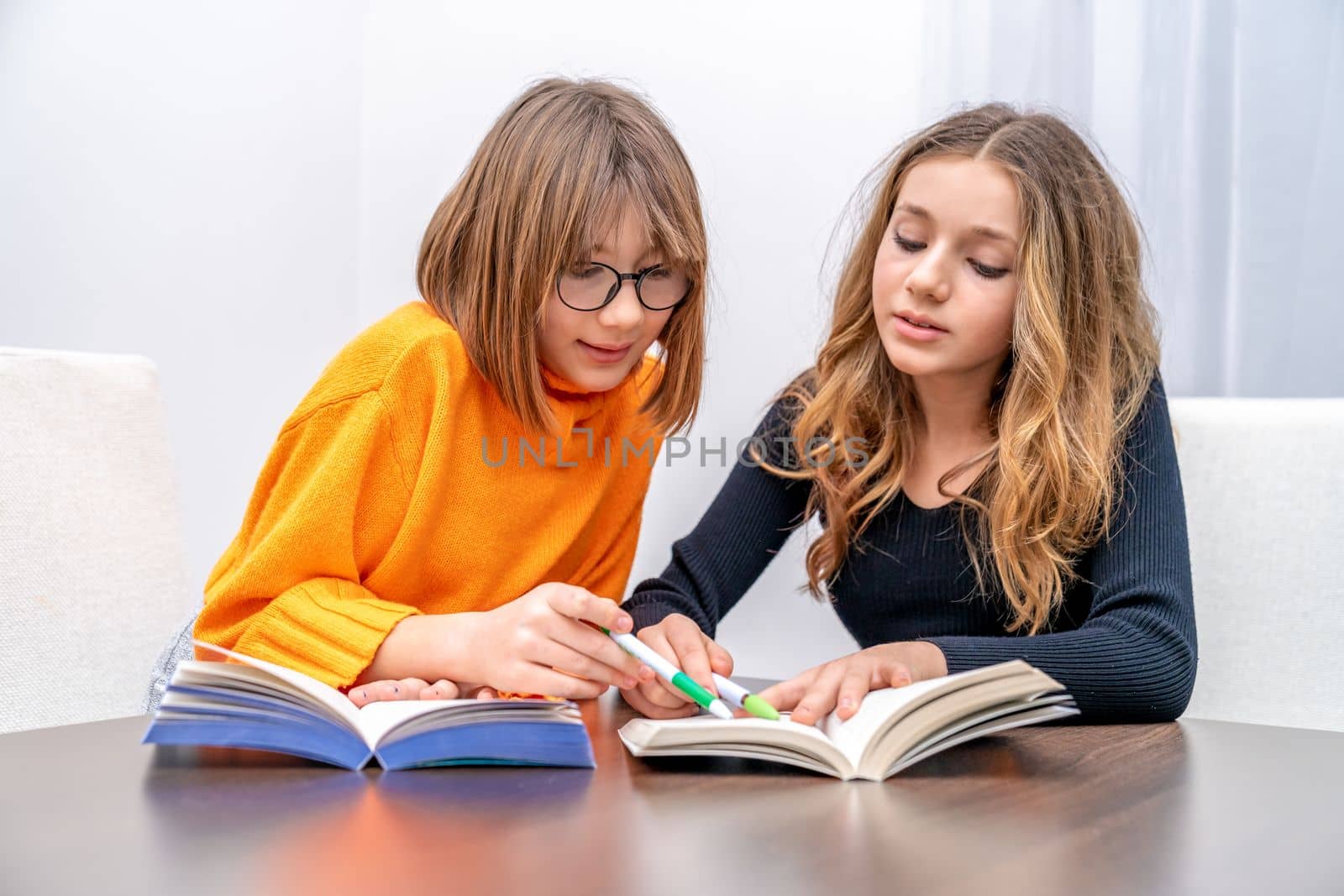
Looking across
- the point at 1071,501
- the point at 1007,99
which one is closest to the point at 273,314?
the point at 1007,99

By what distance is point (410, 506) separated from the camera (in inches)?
44.7

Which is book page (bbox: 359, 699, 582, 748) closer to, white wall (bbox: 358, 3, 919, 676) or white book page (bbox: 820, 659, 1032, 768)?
white book page (bbox: 820, 659, 1032, 768)

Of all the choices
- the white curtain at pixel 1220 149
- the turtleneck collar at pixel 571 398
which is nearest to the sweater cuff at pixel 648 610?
the turtleneck collar at pixel 571 398

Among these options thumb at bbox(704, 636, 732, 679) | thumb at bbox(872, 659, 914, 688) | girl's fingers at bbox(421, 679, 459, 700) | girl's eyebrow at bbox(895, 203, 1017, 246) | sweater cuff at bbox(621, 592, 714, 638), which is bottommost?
sweater cuff at bbox(621, 592, 714, 638)

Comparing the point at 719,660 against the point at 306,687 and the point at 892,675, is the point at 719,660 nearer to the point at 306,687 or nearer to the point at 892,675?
the point at 892,675

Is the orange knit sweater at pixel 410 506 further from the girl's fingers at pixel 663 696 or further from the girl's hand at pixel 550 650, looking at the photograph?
the girl's fingers at pixel 663 696

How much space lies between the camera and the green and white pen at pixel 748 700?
0.75 m

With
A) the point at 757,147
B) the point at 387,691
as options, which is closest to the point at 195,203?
the point at 757,147

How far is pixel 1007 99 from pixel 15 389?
4.30 ft

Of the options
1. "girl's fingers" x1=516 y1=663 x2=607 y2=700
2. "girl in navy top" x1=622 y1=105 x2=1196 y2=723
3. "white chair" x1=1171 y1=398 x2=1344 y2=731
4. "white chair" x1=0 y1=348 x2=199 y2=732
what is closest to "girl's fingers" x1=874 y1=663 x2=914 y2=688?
"girl in navy top" x1=622 y1=105 x2=1196 y2=723

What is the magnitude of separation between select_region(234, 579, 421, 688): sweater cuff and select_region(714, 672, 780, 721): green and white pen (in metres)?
0.30

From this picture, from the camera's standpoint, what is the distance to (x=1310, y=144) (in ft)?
4.78

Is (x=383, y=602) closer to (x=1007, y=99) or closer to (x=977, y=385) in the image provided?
(x=977, y=385)

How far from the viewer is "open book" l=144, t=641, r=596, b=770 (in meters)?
0.67
